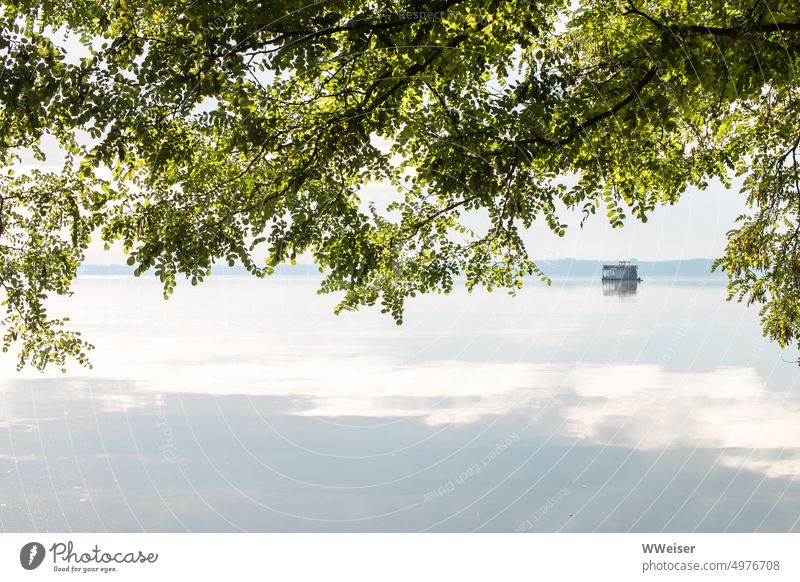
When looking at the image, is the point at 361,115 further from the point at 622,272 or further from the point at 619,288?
the point at 619,288

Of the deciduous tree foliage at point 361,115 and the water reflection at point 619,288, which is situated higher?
the deciduous tree foliage at point 361,115

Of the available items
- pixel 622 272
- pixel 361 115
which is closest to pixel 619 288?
pixel 622 272

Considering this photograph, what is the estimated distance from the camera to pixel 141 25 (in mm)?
12930

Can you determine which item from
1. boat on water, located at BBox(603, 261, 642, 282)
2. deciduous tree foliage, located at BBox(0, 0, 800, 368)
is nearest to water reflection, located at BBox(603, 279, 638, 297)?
boat on water, located at BBox(603, 261, 642, 282)

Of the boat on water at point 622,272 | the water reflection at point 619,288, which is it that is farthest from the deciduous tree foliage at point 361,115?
the water reflection at point 619,288

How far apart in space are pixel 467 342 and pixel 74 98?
3031cm

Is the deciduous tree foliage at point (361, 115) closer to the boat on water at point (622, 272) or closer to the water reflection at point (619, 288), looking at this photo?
the boat on water at point (622, 272)

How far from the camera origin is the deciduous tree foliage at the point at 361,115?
11.3 m

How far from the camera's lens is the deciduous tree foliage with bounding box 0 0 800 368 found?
11312 mm

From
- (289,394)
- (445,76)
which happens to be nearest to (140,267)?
(445,76)

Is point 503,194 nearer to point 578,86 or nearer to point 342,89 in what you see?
point 578,86

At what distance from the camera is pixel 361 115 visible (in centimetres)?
1246

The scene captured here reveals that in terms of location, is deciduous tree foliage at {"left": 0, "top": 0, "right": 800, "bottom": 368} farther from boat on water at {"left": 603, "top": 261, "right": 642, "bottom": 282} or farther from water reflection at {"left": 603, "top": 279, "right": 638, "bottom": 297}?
water reflection at {"left": 603, "top": 279, "right": 638, "bottom": 297}

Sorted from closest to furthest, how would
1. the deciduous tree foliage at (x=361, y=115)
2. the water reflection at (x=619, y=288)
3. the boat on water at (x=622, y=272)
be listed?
the deciduous tree foliage at (x=361, y=115)
the boat on water at (x=622, y=272)
the water reflection at (x=619, y=288)
